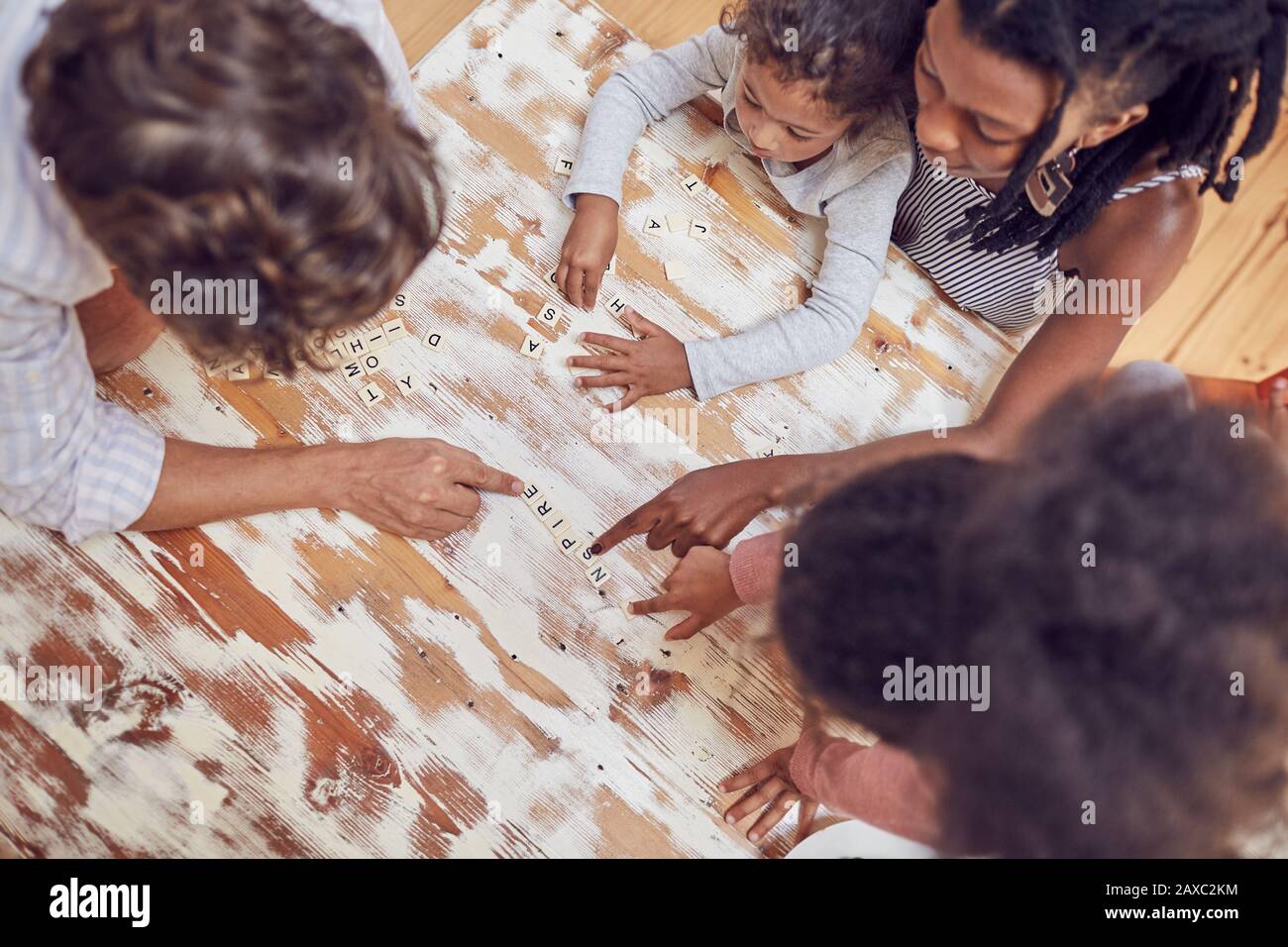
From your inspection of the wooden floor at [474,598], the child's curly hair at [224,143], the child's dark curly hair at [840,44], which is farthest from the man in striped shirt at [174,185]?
the child's dark curly hair at [840,44]

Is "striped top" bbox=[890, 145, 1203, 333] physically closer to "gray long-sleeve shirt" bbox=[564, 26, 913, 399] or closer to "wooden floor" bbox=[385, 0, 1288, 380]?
"gray long-sleeve shirt" bbox=[564, 26, 913, 399]

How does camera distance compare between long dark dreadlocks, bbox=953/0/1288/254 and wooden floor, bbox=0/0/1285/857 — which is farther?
wooden floor, bbox=0/0/1285/857

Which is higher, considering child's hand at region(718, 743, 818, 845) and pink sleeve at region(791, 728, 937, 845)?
pink sleeve at region(791, 728, 937, 845)

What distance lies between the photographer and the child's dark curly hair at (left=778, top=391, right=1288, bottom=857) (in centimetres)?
62

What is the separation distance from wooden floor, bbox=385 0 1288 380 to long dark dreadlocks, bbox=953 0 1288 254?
0.77 metres

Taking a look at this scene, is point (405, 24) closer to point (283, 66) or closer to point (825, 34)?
point (825, 34)

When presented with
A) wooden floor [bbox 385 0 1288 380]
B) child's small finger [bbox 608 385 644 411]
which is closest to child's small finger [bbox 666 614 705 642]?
child's small finger [bbox 608 385 644 411]

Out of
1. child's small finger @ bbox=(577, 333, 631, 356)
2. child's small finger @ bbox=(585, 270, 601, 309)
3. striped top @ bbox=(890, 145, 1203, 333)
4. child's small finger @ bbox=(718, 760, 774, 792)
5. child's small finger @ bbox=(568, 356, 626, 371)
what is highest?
striped top @ bbox=(890, 145, 1203, 333)

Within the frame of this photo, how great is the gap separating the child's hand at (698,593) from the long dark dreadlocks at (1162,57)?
490 millimetres

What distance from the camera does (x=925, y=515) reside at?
73 cm

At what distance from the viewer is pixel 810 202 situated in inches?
42.8

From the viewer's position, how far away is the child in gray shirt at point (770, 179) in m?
1.00

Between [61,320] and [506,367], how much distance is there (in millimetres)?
445
